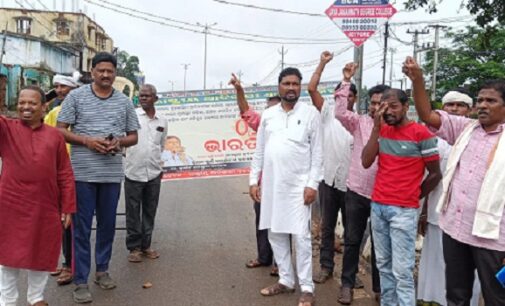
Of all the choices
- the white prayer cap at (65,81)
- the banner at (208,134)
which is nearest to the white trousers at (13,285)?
the white prayer cap at (65,81)

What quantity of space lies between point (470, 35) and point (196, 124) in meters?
34.5

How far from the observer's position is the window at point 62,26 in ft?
168

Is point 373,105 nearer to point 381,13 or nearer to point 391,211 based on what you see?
point 391,211

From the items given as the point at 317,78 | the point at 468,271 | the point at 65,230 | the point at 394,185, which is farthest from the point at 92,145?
the point at 468,271

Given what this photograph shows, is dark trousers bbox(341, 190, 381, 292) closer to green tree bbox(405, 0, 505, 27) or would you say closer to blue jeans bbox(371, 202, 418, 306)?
blue jeans bbox(371, 202, 418, 306)

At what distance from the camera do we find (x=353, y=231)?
4207mm

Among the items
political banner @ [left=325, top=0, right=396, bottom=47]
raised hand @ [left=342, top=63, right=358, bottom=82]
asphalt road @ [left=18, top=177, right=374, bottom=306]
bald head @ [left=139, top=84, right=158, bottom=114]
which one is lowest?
asphalt road @ [left=18, top=177, right=374, bottom=306]

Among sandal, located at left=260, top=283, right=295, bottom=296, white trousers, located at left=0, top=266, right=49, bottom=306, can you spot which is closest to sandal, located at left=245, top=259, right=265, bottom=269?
sandal, located at left=260, top=283, right=295, bottom=296

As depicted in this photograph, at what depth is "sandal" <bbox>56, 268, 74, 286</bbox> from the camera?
15.0 ft

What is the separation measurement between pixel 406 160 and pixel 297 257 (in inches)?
52.2

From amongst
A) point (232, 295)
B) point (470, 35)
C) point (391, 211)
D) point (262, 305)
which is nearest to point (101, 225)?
point (232, 295)

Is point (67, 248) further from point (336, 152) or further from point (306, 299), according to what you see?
point (336, 152)

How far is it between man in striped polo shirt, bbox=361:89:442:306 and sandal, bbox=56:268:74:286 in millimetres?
2969

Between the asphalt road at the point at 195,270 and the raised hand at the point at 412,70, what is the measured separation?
7.09 feet
